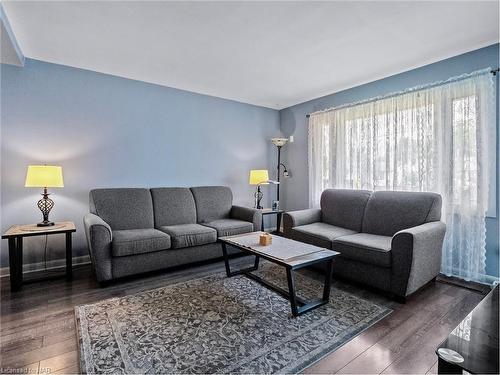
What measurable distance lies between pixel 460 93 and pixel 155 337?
11.7 feet

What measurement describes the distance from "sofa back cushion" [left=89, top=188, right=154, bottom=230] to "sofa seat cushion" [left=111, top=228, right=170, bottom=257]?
20 centimetres

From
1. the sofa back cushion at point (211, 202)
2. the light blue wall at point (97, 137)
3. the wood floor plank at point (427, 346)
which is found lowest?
the wood floor plank at point (427, 346)

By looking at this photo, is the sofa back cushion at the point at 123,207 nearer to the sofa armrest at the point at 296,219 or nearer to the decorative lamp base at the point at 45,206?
the decorative lamp base at the point at 45,206

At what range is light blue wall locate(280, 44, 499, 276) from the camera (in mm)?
2627

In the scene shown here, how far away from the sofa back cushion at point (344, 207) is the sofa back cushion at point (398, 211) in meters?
0.09

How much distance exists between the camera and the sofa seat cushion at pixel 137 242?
2541mm

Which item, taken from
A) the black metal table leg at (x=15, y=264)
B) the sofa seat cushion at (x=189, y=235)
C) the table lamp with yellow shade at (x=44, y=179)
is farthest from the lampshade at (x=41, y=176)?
the sofa seat cushion at (x=189, y=235)

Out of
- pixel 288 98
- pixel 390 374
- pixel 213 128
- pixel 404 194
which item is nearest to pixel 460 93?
pixel 404 194

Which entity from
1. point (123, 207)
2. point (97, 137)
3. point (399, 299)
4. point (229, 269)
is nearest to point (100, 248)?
point (123, 207)

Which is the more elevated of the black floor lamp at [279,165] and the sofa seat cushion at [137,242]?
the black floor lamp at [279,165]

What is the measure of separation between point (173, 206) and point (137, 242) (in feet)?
2.97

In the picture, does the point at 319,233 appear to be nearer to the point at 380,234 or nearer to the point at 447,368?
Answer: the point at 380,234

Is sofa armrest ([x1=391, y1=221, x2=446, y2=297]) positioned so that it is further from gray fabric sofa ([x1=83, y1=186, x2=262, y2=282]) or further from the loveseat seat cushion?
gray fabric sofa ([x1=83, y1=186, x2=262, y2=282])

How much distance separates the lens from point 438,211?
8.82 feet
